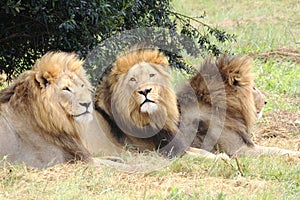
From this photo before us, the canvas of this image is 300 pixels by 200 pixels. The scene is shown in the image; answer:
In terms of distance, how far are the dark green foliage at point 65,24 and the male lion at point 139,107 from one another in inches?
24.7

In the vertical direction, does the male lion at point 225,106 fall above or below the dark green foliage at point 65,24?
below

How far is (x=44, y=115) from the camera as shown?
16.4 feet

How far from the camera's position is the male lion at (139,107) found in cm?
562

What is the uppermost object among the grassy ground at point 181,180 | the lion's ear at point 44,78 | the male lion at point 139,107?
the lion's ear at point 44,78

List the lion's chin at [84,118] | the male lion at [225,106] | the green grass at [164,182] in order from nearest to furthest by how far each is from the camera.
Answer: the green grass at [164,182], the lion's chin at [84,118], the male lion at [225,106]

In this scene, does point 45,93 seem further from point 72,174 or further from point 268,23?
point 268,23

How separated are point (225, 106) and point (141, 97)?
3.60 ft

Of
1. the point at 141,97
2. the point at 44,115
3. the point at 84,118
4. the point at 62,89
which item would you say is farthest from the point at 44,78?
the point at 141,97

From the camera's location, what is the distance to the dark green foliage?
20.0 feet

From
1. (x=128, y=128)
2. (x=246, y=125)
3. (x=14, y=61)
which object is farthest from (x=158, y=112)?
(x=14, y=61)

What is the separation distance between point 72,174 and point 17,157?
0.47 metres

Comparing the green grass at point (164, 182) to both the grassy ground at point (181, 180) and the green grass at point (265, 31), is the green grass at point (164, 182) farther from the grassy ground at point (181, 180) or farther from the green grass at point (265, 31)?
the green grass at point (265, 31)

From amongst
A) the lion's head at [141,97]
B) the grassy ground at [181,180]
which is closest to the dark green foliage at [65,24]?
the lion's head at [141,97]

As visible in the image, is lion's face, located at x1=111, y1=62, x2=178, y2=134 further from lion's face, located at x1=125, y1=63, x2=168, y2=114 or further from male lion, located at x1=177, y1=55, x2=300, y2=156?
male lion, located at x1=177, y1=55, x2=300, y2=156
